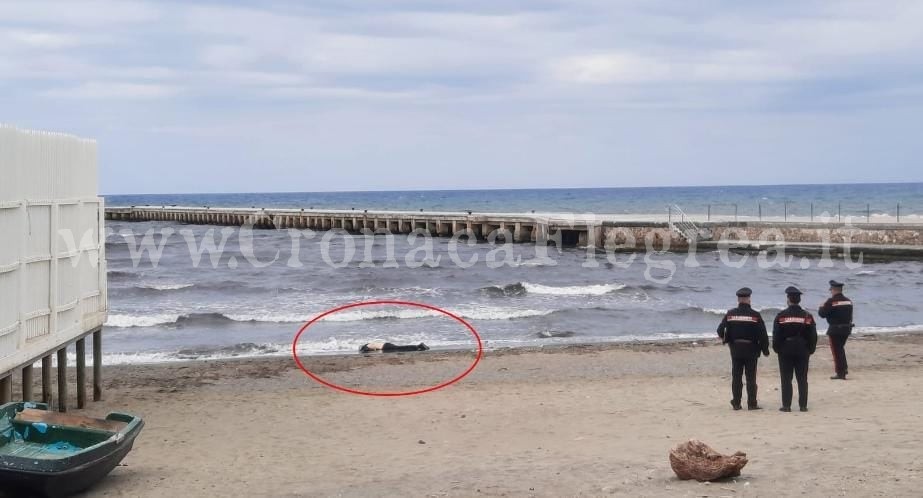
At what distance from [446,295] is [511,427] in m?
19.2

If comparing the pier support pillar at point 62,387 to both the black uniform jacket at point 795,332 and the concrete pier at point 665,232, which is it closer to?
the black uniform jacket at point 795,332

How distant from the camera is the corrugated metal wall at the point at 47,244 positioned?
33.0 feet

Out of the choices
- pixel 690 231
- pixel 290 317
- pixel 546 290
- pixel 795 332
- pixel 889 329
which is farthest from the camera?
pixel 690 231

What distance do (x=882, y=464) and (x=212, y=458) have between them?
669 cm

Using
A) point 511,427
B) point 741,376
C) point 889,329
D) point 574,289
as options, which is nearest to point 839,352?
point 741,376

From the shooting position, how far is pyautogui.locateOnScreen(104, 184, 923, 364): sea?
2228 centimetres

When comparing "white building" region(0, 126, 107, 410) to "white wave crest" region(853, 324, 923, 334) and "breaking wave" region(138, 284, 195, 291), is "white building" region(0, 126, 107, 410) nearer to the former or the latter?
"white wave crest" region(853, 324, 923, 334)

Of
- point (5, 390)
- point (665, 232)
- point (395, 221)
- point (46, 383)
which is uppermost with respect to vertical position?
point (395, 221)

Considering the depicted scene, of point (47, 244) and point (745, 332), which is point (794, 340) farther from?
point (47, 244)

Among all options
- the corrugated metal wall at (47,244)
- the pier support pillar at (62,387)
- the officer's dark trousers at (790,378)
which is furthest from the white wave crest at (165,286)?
the officer's dark trousers at (790,378)

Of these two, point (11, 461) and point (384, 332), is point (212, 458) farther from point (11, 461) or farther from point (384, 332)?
point (384, 332)

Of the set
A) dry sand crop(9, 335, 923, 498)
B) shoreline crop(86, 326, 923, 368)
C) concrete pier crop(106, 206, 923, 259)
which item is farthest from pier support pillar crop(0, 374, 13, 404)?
concrete pier crop(106, 206, 923, 259)

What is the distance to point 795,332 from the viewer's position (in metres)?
11.6

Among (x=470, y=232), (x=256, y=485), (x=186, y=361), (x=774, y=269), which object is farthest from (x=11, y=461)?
(x=470, y=232)
